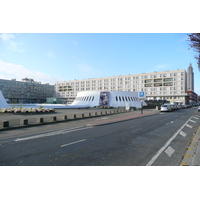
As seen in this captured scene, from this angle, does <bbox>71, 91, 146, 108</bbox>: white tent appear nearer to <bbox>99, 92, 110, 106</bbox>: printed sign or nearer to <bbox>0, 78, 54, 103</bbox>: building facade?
<bbox>99, 92, 110, 106</bbox>: printed sign

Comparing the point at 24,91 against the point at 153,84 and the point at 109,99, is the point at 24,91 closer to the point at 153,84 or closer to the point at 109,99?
the point at 109,99

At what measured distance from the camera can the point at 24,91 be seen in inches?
4500

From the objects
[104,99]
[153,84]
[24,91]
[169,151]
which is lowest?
[169,151]

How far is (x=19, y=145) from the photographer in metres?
7.50

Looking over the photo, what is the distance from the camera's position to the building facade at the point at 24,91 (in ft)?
341

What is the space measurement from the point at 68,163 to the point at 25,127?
8.68m

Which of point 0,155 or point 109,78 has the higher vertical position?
point 109,78

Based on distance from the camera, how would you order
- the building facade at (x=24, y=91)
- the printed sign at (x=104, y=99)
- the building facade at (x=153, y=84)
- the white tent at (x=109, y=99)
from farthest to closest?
the building facade at (x=24, y=91)
the building facade at (x=153, y=84)
the printed sign at (x=104, y=99)
the white tent at (x=109, y=99)

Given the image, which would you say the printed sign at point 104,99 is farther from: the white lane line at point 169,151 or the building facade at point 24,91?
the building facade at point 24,91

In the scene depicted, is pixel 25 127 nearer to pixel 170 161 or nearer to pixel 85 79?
pixel 170 161

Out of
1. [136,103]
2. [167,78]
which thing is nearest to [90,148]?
[136,103]

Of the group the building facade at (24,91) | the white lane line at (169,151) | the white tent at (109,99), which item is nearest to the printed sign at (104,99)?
the white tent at (109,99)

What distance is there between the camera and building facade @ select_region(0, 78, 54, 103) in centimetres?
10382

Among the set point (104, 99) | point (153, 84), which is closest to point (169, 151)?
point (104, 99)
